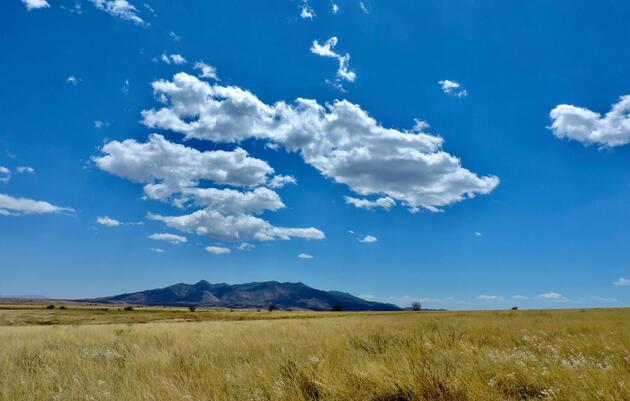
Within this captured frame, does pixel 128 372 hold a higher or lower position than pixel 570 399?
lower

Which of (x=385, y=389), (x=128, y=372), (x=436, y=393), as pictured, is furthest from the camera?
(x=128, y=372)

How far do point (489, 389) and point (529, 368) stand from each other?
123 centimetres

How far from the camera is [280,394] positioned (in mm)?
4488

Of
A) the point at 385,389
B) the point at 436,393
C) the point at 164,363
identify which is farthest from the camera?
the point at 164,363

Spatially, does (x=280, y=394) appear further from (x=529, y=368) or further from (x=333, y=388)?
(x=529, y=368)

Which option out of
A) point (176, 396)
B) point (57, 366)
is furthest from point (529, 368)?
point (57, 366)

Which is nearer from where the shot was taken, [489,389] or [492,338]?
[489,389]

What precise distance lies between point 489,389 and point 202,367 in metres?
4.67

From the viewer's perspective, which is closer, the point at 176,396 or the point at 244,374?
the point at 176,396

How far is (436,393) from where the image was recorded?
13.9ft

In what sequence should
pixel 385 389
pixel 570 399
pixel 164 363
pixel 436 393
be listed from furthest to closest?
1. pixel 164 363
2. pixel 385 389
3. pixel 436 393
4. pixel 570 399

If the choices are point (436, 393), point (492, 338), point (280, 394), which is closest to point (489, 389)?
point (436, 393)

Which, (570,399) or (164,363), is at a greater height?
(570,399)

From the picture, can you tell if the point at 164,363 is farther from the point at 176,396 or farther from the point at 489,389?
the point at 489,389
